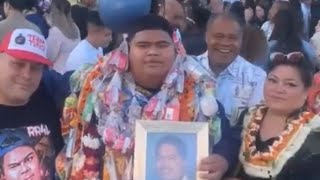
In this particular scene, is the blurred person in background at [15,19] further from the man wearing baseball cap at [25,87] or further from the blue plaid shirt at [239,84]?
the blue plaid shirt at [239,84]

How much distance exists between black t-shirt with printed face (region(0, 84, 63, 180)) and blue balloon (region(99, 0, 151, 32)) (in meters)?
0.46

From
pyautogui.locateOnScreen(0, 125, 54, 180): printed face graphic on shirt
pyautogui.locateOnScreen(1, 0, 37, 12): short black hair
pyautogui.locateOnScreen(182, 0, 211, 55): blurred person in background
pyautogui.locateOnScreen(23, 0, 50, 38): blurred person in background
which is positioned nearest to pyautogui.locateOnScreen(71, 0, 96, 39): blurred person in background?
pyautogui.locateOnScreen(23, 0, 50, 38): blurred person in background

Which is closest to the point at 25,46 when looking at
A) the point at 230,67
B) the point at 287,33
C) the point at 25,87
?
the point at 25,87

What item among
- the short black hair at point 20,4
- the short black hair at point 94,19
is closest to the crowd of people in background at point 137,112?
the short black hair at point 20,4

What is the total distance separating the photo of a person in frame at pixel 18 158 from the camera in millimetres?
3059

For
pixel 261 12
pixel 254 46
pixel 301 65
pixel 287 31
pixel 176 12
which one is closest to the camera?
pixel 301 65

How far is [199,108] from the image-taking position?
120 inches

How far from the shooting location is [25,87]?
3.07 metres

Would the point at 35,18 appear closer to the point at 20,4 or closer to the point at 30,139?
the point at 20,4

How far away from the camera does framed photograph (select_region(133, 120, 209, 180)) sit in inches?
114

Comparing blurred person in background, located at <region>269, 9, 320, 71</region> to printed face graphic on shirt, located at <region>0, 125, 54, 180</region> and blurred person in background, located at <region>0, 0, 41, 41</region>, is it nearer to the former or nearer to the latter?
blurred person in background, located at <region>0, 0, 41, 41</region>

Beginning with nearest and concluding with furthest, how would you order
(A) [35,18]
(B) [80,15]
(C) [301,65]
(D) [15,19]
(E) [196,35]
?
(C) [301,65], (D) [15,19], (E) [196,35], (A) [35,18], (B) [80,15]

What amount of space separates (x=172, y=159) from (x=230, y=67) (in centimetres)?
127

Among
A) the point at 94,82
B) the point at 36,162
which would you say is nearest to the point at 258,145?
the point at 94,82
